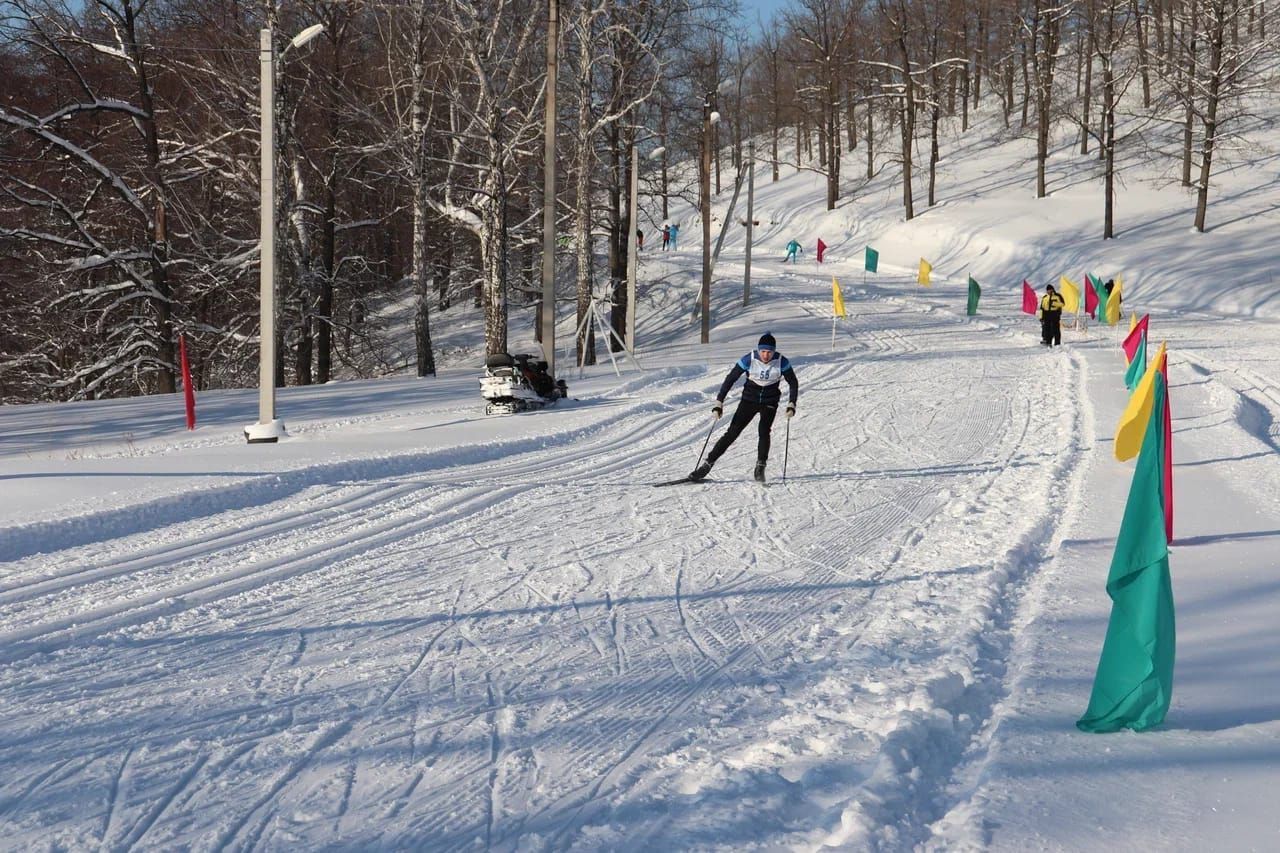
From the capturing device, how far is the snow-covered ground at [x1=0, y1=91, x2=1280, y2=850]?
435 centimetres

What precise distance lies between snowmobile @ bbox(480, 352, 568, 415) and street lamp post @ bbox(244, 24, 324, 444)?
392 cm

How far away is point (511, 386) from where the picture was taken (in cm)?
1781

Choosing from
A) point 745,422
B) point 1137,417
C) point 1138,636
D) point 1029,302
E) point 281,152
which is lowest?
point 1138,636

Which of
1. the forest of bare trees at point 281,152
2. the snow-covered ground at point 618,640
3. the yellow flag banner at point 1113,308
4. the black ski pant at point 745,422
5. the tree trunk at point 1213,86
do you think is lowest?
the snow-covered ground at point 618,640

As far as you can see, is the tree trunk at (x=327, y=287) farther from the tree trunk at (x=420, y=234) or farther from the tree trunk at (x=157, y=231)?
the tree trunk at (x=157, y=231)

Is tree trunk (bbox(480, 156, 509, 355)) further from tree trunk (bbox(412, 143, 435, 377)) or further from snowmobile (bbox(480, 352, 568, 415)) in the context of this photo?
snowmobile (bbox(480, 352, 568, 415))

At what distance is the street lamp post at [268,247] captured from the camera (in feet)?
46.3

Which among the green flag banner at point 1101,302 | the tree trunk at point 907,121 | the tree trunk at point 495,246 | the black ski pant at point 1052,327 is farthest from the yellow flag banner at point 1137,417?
the tree trunk at point 907,121

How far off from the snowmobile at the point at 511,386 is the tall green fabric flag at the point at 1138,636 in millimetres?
13441

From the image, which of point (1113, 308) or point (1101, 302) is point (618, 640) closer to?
point (1113, 308)

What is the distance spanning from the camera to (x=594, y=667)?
6.09 metres

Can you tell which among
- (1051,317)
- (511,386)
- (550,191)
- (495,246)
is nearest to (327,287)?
(495,246)

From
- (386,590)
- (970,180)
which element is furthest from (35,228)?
(970,180)

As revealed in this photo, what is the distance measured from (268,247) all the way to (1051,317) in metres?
19.6
